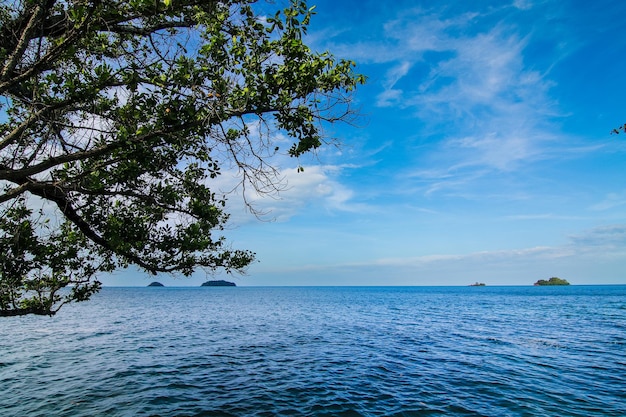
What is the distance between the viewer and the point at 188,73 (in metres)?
6.98

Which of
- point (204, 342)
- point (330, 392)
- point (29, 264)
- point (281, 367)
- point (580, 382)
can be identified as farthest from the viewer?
point (204, 342)

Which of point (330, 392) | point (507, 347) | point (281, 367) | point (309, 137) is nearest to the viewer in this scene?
point (309, 137)

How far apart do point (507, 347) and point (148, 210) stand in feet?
95.4

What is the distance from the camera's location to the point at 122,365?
70.3 feet

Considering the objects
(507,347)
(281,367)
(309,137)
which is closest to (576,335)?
(507,347)

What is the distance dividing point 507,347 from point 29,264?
1229 inches

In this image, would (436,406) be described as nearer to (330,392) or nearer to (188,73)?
(330,392)

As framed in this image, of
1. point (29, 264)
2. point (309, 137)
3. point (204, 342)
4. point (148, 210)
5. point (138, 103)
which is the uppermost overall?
point (138, 103)

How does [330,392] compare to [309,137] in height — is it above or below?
below

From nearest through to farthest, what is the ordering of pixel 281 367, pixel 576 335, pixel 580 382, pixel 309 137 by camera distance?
pixel 309 137 → pixel 580 382 → pixel 281 367 → pixel 576 335

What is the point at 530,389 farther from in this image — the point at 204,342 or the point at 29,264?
the point at 204,342

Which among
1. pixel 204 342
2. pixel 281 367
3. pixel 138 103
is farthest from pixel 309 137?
pixel 204 342

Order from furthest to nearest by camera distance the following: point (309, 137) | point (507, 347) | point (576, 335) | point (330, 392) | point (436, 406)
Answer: point (576, 335), point (507, 347), point (330, 392), point (436, 406), point (309, 137)

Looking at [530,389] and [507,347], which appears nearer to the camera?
[530,389]
